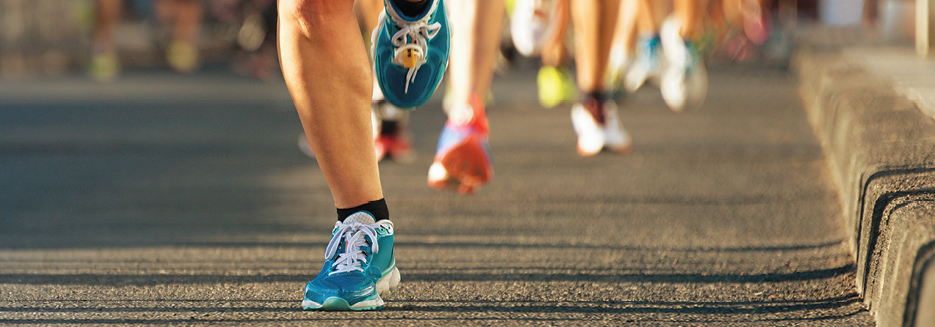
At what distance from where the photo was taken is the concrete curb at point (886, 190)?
1.74m

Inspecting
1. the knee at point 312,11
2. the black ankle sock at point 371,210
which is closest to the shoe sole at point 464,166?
the black ankle sock at point 371,210

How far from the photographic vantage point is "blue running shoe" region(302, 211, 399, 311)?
2.16 m

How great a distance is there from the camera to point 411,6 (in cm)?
247

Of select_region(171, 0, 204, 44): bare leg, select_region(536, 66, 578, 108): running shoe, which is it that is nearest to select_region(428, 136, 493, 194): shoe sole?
select_region(536, 66, 578, 108): running shoe

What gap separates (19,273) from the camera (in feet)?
8.61

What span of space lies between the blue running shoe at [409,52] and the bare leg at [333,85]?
0.95ft

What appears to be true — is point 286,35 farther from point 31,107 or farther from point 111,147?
point 31,107

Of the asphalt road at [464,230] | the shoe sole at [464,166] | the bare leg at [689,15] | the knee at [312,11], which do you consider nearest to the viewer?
the knee at [312,11]

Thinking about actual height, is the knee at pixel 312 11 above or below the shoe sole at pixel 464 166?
above

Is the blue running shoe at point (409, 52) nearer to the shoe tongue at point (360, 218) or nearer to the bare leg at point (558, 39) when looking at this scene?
the shoe tongue at point (360, 218)

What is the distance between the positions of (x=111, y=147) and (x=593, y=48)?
2.78m

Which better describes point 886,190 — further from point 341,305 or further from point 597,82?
point 597,82

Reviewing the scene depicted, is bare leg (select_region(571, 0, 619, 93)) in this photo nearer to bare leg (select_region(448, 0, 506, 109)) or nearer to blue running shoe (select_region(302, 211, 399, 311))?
bare leg (select_region(448, 0, 506, 109))

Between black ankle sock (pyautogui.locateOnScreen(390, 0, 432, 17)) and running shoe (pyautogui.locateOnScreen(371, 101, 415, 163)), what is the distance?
187 centimetres
